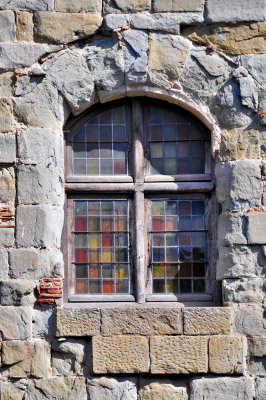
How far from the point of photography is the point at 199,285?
20.8 ft

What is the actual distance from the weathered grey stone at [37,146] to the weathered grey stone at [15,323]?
1.18 metres

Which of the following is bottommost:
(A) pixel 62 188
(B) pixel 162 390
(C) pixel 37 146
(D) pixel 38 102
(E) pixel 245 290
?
(B) pixel 162 390

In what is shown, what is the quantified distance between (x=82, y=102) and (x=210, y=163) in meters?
1.17

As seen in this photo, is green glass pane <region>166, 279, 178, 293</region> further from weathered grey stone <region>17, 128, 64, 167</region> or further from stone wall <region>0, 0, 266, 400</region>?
weathered grey stone <region>17, 128, 64, 167</region>

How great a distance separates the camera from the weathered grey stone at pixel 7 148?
615cm

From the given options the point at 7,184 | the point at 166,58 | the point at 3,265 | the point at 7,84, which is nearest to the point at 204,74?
the point at 166,58

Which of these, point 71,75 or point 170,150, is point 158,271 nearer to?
point 170,150

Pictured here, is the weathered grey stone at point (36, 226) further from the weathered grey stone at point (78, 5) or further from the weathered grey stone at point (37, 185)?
the weathered grey stone at point (78, 5)

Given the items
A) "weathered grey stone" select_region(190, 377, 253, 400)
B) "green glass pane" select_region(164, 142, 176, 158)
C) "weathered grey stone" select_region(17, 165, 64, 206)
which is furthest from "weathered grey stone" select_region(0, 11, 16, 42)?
"weathered grey stone" select_region(190, 377, 253, 400)

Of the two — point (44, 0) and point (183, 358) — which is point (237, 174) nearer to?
point (183, 358)

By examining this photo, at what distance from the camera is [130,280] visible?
6328 mm

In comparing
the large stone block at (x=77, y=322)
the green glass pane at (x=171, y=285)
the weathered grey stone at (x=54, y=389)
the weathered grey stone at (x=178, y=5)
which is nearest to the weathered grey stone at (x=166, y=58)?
the weathered grey stone at (x=178, y=5)

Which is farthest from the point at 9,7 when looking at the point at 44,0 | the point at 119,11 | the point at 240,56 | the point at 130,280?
the point at 130,280

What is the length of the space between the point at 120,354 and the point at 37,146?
1.77 meters
